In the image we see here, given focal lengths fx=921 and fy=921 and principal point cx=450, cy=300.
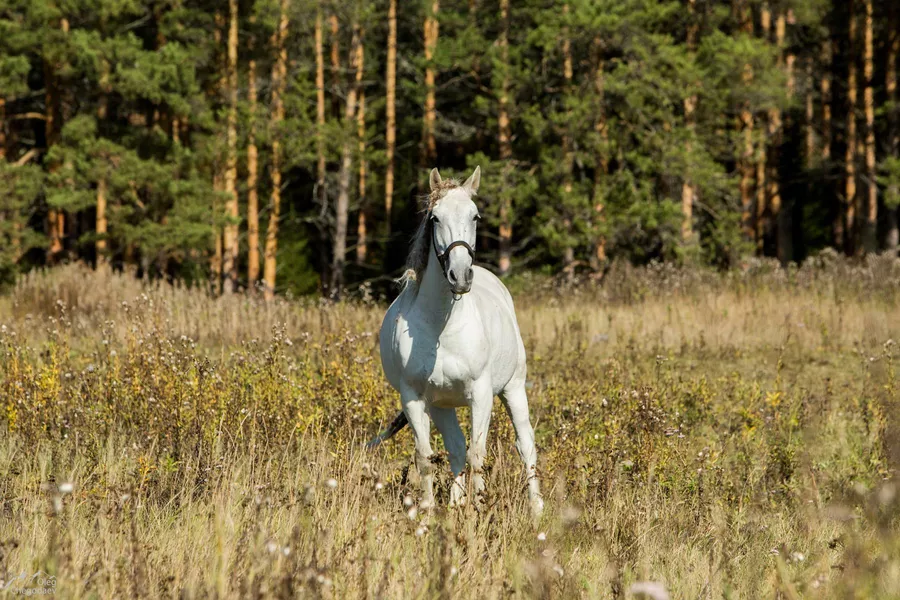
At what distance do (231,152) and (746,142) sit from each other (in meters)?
12.2

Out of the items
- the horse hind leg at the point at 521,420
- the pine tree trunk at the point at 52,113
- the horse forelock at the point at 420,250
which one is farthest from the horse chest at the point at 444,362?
the pine tree trunk at the point at 52,113

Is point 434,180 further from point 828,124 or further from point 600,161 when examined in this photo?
point 828,124

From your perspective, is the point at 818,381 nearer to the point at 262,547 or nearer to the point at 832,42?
the point at 262,547

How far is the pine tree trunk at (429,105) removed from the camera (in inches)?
898

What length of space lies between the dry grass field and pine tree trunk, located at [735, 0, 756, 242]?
33.5 ft

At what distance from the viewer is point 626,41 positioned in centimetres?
1959

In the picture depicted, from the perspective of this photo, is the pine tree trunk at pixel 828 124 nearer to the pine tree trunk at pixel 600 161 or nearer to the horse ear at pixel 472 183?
the pine tree trunk at pixel 600 161

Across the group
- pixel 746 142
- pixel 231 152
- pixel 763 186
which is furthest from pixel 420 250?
pixel 763 186

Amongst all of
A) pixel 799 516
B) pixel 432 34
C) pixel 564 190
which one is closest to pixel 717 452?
pixel 799 516

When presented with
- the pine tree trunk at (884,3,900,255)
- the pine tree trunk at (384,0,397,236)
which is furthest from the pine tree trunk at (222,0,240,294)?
the pine tree trunk at (884,3,900,255)

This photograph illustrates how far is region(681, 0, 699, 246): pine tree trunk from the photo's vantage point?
778 inches

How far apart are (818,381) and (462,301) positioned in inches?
263

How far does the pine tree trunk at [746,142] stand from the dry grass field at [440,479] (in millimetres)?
10220

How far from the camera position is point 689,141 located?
783 inches
